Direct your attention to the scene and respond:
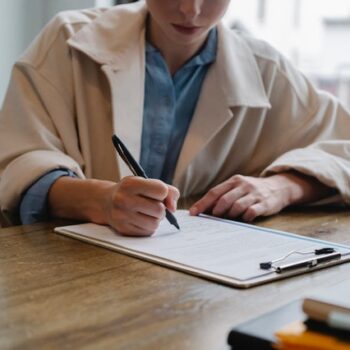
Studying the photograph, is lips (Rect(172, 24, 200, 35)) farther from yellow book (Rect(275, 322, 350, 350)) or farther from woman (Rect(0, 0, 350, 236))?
yellow book (Rect(275, 322, 350, 350))

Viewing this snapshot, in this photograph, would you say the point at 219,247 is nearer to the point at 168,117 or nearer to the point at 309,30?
the point at 168,117

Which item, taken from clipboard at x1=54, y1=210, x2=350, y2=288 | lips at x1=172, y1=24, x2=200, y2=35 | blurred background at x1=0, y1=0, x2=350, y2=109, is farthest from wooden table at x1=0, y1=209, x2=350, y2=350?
blurred background at x1=0, y1=0, x2=350, y2=109

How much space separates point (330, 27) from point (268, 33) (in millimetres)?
226

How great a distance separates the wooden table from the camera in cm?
52

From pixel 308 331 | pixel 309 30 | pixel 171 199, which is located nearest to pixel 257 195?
pixel 171 199

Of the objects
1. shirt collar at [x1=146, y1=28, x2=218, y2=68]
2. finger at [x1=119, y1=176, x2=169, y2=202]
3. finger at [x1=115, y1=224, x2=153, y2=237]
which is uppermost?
shirt collar at [x1=146, y1=28, x2=218, y2=68]

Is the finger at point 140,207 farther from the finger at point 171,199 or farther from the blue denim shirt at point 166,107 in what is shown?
the blue denim shirt at point 166,107

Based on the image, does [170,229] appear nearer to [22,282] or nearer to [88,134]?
[22,282]

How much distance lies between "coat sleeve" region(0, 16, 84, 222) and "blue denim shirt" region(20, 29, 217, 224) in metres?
0.15

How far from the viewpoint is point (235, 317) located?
58cm

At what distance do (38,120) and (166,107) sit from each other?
27cm

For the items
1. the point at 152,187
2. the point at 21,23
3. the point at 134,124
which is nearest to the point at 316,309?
the point at 152,187

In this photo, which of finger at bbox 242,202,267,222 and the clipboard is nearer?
the clipboard

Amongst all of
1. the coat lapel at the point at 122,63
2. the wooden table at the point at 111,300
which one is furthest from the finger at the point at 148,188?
the coat lapel at the point at 122,63
